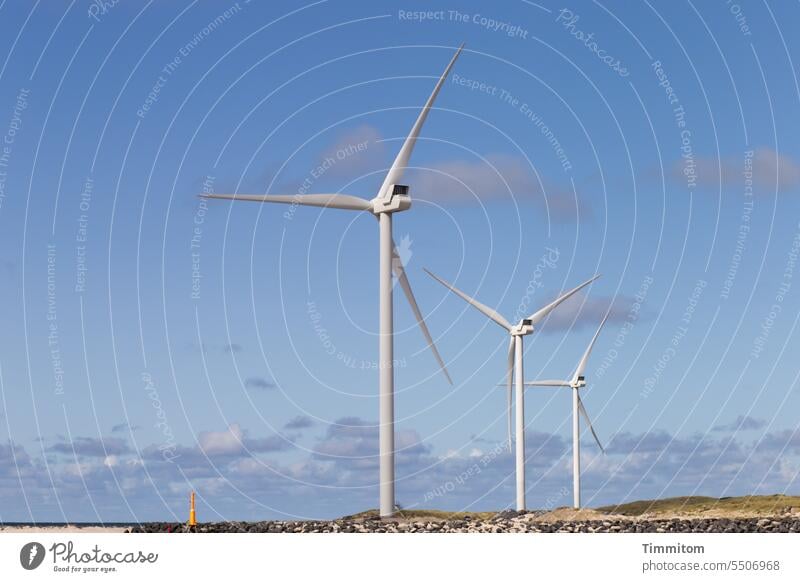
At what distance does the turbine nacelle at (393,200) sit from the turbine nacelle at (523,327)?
77.6ft

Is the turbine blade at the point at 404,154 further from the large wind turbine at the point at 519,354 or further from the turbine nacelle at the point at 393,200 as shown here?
the large wind turbine at the point at 519,354

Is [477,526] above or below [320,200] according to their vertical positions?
below

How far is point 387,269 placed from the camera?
58812 millimetres

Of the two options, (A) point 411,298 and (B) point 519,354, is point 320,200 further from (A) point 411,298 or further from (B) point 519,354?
(B) point 519,354

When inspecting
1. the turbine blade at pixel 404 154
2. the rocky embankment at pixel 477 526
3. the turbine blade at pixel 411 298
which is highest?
the turbine blade at pixel 404 154

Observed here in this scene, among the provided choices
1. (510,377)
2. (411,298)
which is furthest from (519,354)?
(411,298)

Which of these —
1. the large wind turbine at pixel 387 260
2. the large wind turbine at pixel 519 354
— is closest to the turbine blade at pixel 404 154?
the large wind turbine at pixel 387 260

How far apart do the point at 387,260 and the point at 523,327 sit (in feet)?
80.7

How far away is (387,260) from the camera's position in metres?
59.0

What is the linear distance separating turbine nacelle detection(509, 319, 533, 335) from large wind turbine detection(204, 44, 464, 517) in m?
22.6

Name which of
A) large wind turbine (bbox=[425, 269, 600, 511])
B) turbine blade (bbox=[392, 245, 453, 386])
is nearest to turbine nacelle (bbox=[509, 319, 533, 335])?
large wind turbine (bbox=[425, 269, 600, 511])

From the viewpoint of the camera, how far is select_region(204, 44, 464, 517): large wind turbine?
57219 mm

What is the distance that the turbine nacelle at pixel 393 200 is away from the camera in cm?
5966
